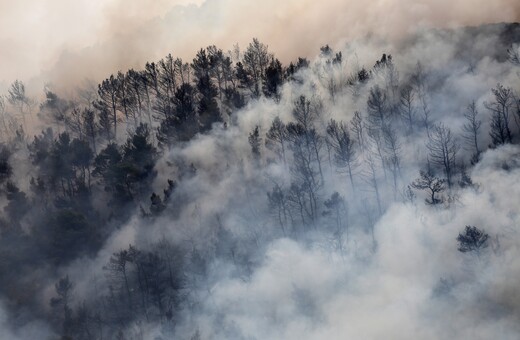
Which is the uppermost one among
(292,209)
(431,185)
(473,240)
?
(292,209)

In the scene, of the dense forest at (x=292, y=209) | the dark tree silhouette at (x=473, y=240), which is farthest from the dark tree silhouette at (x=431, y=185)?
the dark tree silhouette at (x=473, y=240)

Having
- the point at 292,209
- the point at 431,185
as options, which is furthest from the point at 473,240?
the point at 292,209

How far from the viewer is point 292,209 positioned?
186ft

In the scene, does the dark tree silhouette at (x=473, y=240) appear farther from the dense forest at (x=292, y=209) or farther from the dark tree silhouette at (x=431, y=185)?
the dark tree silhouette at (x=431, y=185)

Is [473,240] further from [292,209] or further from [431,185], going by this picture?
[292,209]

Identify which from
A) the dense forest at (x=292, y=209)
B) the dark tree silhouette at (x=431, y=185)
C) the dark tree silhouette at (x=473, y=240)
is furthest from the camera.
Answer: the dark tree silhouette at (x=431, y=185)

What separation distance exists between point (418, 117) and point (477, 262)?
24.9 m

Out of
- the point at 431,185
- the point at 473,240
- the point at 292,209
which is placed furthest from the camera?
the point at 292,209

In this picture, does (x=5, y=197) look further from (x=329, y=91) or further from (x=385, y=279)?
(x=385, y=279)

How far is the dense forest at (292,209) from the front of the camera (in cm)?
4328

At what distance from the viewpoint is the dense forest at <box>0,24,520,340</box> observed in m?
43.3

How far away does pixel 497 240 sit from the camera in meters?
41.6

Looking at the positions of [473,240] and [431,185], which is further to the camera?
[431,185]

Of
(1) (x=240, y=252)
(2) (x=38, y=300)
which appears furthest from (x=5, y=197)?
(1) (x=240, y=252)
